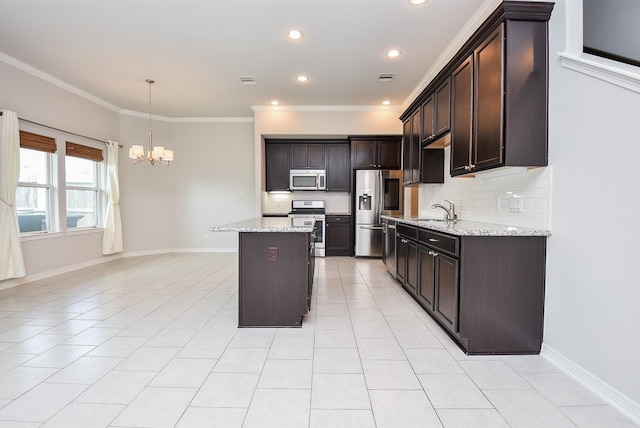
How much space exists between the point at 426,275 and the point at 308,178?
3840 millimetres

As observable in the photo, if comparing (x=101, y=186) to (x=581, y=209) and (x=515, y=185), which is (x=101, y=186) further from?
(x=581, y=209)

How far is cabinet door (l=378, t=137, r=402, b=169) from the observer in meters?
6.06

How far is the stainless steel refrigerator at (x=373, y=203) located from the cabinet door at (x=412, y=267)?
2.48 m

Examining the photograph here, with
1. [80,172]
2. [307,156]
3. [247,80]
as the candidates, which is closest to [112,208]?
[80,172]

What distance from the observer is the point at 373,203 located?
5980 mm

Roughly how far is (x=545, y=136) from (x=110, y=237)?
6460 mm

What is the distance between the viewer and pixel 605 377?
174cm

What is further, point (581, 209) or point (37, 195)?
point (37, 195)

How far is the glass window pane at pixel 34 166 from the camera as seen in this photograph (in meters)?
4.27

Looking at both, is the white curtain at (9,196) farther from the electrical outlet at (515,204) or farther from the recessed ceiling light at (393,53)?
the electrical outlet at (515,204)

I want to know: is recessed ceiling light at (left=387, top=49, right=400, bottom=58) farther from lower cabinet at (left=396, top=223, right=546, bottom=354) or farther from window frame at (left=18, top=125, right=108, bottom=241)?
window frame at (left=18, top=125, right=108, bottom=241)

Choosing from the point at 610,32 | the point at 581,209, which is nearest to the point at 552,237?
the point at 581,209

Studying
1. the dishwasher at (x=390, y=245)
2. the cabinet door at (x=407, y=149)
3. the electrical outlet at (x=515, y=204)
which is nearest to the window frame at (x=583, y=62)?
the electrical outlet at (x=515, y=204)

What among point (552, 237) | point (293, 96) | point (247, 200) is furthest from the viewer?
point (247, 200)
